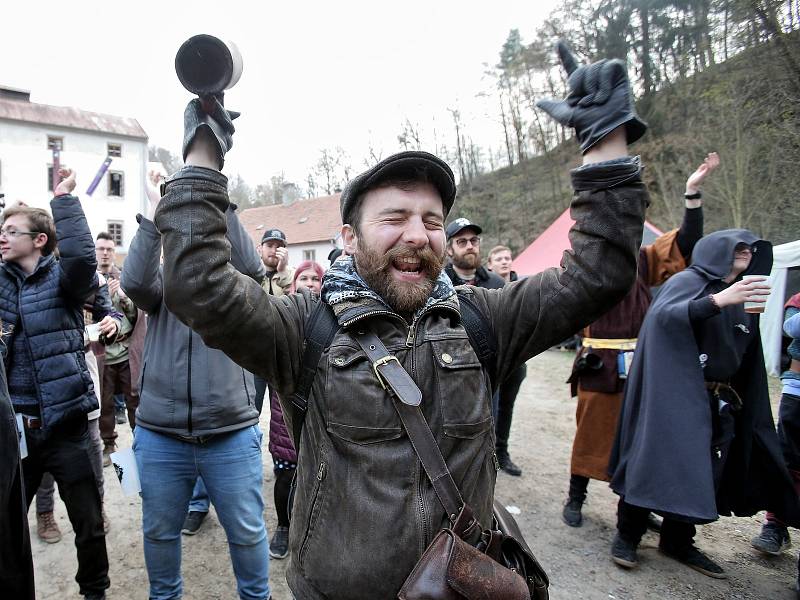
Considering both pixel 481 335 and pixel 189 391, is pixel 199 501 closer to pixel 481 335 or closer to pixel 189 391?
pixel 189 391

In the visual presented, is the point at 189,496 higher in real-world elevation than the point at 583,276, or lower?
lower

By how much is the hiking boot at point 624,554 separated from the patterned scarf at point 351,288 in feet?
9.16

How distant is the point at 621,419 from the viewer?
3418 mm

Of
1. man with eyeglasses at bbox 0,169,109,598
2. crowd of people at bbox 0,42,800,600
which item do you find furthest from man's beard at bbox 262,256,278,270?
man with eyeglasses at bbox 0,169,109,598

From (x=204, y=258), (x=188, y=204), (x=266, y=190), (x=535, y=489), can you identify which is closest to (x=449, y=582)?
(x=204, y=258)

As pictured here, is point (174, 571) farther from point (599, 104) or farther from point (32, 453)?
point (599, 104)

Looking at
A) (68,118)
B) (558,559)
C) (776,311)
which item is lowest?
(558,559)

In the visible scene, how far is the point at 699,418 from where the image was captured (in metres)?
3.04

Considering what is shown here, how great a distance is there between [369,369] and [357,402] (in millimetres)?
92

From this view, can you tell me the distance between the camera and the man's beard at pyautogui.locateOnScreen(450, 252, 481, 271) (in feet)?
15.0

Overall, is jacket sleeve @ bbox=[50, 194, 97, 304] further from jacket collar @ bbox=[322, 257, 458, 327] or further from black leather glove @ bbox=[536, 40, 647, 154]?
black leather glove @ bbox=[536, 40, 647, 154]

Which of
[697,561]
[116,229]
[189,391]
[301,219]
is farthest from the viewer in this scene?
[301,219]

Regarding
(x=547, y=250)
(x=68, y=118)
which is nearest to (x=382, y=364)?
(x=547, y=250)

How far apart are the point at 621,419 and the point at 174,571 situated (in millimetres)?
2909
